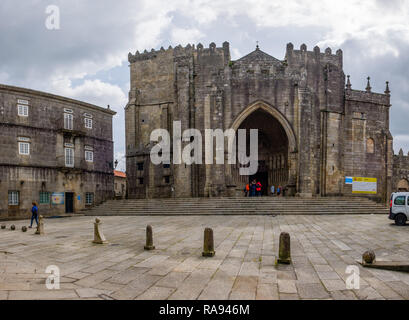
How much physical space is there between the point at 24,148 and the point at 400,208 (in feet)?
79.4

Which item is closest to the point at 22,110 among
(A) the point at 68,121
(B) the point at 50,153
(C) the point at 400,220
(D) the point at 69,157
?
(A) the point at 68,121

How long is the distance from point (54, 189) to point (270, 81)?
64.8ft

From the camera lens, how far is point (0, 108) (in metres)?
21.1

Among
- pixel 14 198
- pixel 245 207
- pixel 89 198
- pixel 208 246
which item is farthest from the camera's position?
pixel 89 198

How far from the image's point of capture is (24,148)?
22156mm

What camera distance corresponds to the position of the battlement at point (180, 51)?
2741 centimetres

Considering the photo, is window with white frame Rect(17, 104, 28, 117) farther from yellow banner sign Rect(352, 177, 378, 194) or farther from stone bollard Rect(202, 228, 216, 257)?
yellow banner sign Rect(352, 177, 378, 194)

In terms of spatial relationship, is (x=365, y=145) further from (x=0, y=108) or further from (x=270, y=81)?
(x=0, y=108)

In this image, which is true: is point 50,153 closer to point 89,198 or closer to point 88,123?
point 88,123

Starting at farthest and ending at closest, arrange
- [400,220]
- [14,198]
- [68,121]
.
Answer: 1. [68,121]
2. [14,198]
3. [400,220]

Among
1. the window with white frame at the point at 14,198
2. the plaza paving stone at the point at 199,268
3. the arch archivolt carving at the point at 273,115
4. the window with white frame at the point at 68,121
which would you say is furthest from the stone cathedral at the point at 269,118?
the plaza paving stone at the point at 199,268

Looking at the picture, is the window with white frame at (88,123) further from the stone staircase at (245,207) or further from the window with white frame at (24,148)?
the stone staircase at (245,207)

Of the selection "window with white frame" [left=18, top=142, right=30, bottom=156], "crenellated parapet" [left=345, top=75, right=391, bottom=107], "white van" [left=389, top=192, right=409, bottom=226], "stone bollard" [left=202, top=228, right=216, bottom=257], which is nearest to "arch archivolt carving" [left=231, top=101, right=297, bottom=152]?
"crenellated parapet" [left=345, top=75, right=391, bottom=107]

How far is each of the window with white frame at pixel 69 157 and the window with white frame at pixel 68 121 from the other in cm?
184
